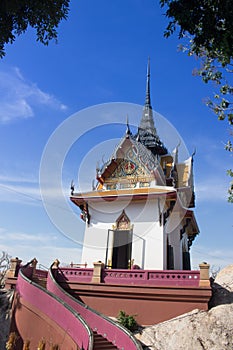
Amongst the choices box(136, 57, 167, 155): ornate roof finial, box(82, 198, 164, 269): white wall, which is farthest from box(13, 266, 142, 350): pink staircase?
box(136, 57, 167, 155): ornate roof finial

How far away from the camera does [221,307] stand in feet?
31.2

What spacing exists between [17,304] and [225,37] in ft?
35.5

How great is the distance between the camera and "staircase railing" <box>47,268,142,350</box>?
8.40m

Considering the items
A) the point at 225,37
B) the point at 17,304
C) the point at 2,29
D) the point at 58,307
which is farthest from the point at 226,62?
the point at 17,304

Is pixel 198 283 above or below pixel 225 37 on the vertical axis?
below

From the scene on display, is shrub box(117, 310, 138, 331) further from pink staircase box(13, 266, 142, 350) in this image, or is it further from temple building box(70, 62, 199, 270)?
temple building box(70, 62, 199, 270)

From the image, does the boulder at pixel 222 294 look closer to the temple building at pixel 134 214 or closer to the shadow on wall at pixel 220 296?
the shadow on wall at pixel 220 296

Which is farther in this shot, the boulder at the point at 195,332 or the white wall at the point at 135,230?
the white wall at the point at 135,230

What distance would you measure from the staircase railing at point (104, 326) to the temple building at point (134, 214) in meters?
3.11

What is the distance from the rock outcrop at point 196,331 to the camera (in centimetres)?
835

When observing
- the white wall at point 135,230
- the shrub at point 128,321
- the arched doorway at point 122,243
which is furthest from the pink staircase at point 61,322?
the arched doorway at point 122,243

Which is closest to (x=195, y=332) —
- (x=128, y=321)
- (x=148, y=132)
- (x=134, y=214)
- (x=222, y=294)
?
(x=128, y=321)

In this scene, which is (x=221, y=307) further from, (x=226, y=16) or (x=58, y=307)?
(x=226, y=16)

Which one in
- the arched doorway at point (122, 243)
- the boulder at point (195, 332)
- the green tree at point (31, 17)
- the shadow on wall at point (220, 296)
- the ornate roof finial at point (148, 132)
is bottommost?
the boulder at point (195, 332)
